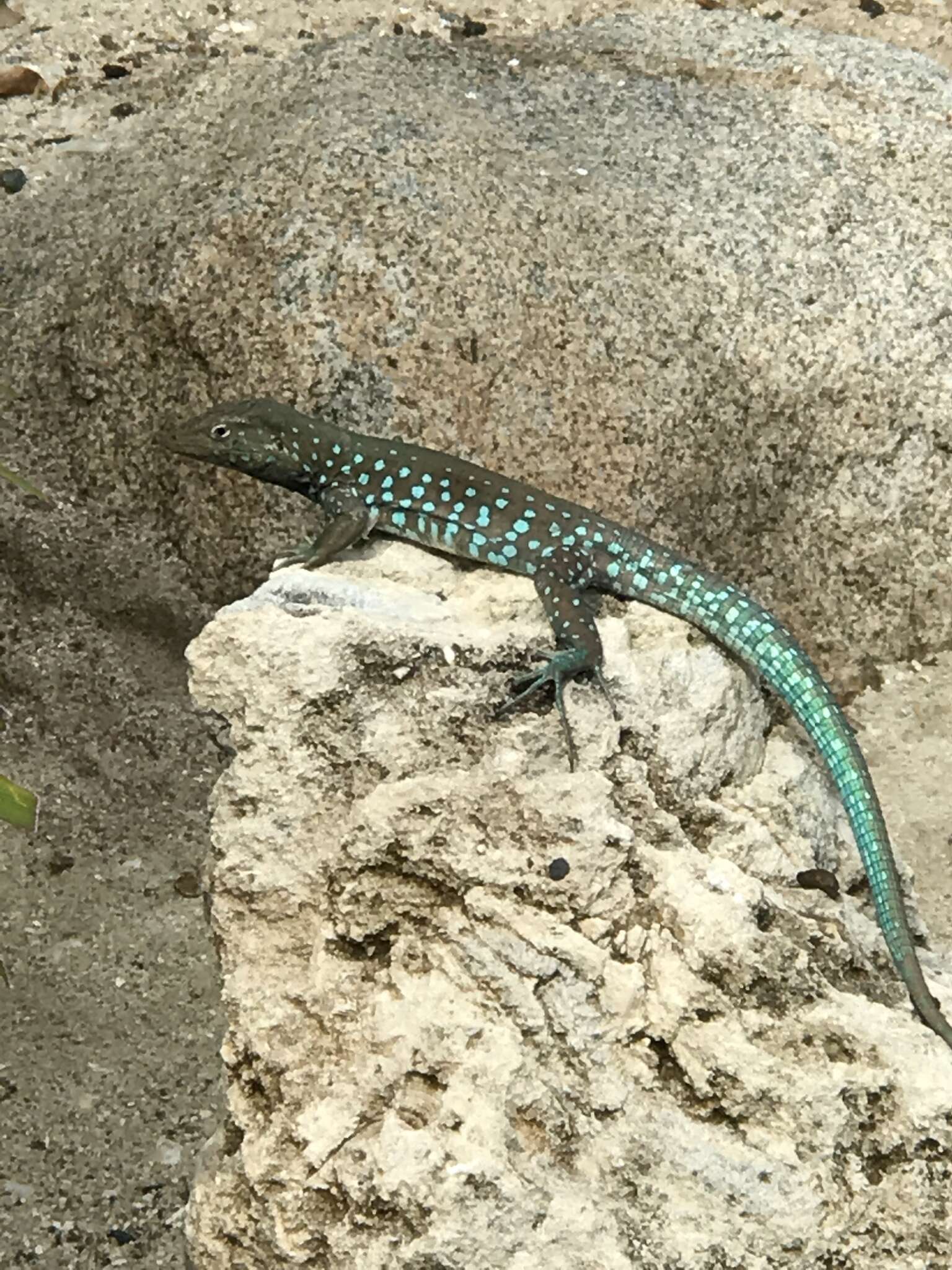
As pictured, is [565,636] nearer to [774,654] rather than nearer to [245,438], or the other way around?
[774,654]

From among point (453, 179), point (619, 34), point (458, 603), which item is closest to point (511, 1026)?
point (458, 603)

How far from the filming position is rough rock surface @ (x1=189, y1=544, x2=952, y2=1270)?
2109 mm

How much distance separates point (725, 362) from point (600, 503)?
0.57 m

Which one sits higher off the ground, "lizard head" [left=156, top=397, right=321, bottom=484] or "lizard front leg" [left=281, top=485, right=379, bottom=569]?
"lizard head" [left=156, top=397, right=321, bottom=484]

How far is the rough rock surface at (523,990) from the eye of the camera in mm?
2109

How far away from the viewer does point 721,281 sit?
161 inches

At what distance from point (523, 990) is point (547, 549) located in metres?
1.23

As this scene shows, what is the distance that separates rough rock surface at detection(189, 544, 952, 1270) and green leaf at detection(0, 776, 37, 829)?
18.8 inches

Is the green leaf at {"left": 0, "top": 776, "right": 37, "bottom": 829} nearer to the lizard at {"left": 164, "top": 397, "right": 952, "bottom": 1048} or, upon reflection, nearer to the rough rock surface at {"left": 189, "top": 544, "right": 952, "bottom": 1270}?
the rough rock surface at {"left": 189, "top": 544, "right": 952, "bottom": 1270}

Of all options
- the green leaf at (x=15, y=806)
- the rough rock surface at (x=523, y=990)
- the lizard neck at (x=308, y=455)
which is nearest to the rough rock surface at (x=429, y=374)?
the lizard neck at (x=308, y=455)

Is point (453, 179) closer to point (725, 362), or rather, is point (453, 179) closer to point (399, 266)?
point (399, 266)

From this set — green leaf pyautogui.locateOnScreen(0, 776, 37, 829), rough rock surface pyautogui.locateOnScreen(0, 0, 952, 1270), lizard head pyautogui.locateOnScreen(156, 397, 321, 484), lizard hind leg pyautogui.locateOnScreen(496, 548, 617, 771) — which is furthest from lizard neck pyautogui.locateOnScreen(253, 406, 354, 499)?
green leaf pyautogui.locateOnScreen(0, 776, 37, 829)

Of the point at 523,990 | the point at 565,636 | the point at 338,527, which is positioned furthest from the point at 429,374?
the point at 523,990

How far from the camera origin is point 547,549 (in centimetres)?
320
